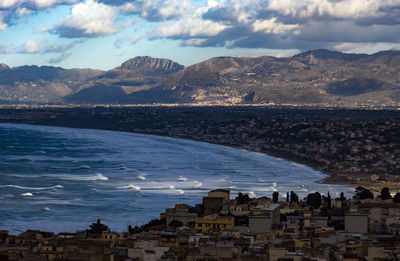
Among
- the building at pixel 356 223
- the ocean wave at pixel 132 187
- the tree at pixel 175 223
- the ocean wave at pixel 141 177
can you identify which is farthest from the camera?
the ocean wave at pixel 141 177

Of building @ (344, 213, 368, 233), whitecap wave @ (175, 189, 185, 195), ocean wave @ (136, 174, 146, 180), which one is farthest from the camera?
ocean wave @ (136, 174, 146, 180)

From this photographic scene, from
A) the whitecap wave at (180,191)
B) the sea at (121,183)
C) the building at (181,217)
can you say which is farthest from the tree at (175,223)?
the whitecap wave at (180,191)

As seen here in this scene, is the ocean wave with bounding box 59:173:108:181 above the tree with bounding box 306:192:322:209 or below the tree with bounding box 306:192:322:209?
above

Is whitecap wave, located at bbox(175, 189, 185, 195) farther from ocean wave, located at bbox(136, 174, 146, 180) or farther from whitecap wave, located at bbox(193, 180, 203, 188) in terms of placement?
ocean wave, located at bbox(136, 174, 146, 180)

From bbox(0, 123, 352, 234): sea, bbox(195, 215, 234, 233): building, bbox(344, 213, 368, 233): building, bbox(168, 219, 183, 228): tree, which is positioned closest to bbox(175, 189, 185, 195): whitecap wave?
bbox(0, 123, 352, 234): sea

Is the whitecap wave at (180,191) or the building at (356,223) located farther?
the whitecap wave at (180,191)

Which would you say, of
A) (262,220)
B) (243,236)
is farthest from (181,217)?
(243,236)

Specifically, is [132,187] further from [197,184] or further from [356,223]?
[356,223]

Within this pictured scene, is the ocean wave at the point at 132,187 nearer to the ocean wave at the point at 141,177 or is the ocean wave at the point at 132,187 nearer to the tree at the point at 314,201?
the ocean wave at the point at 141,177
